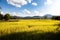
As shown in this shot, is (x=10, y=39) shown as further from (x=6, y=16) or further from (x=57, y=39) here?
(x=6, y=16)

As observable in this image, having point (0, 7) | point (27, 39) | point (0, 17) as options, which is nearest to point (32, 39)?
point (27, 39)

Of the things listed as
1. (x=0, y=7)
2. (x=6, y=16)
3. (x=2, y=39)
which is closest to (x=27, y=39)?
(x=2, y=39)

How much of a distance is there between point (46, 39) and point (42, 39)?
30 centimetres

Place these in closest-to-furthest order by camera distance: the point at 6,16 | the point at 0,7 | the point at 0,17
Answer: the point at 0,7
the point at 0,17
the point at 6,16

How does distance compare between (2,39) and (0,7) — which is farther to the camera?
(0,7)

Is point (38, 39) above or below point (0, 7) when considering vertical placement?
below

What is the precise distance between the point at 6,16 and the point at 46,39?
46.1 meters

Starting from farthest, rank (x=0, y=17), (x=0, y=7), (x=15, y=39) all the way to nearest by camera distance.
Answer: (x=0, y=17) < (x=0, y=7) < (x=15, y=39)

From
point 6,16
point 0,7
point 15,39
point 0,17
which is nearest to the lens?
point 15,39

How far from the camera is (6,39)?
30.5 ft

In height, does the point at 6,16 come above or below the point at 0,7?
below

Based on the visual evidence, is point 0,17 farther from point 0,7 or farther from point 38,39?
point 38,39

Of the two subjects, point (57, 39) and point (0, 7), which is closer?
point (57, 39)

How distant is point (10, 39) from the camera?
362 inches
